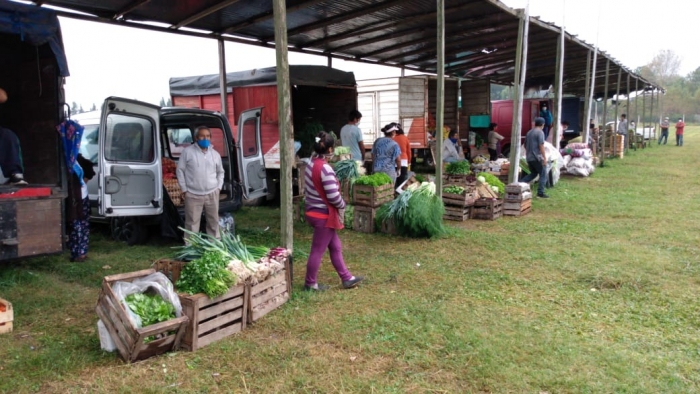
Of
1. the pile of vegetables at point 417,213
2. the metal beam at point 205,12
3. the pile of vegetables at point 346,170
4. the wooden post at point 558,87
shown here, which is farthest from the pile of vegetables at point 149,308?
the wooden post at point 558,87

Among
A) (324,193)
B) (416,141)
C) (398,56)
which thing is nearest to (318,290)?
(324,193)

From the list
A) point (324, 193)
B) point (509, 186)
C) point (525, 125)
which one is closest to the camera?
point (324, 193)

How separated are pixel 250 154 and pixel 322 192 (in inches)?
136

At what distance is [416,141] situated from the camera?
13758 millimetres

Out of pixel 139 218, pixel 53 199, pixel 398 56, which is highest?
pixel 398 56

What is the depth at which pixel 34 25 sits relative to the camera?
17.5 feet

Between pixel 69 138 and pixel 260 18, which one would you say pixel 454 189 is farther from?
pixel 69 138

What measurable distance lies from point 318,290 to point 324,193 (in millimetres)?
1083

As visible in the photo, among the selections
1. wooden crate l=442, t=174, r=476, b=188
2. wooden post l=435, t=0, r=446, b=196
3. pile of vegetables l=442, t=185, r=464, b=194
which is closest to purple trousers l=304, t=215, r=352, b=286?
wooden post l=435, t=0, r=446, b=196

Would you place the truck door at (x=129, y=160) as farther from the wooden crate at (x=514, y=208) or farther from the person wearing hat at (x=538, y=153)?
the person wearing hat at (x=538, y=153)

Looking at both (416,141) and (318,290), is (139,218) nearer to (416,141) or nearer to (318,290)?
(318,290)

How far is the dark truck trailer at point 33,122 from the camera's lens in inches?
198

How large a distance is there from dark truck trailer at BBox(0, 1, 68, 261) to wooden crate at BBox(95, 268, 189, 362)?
1.84m

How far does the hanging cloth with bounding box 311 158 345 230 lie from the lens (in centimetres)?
510
